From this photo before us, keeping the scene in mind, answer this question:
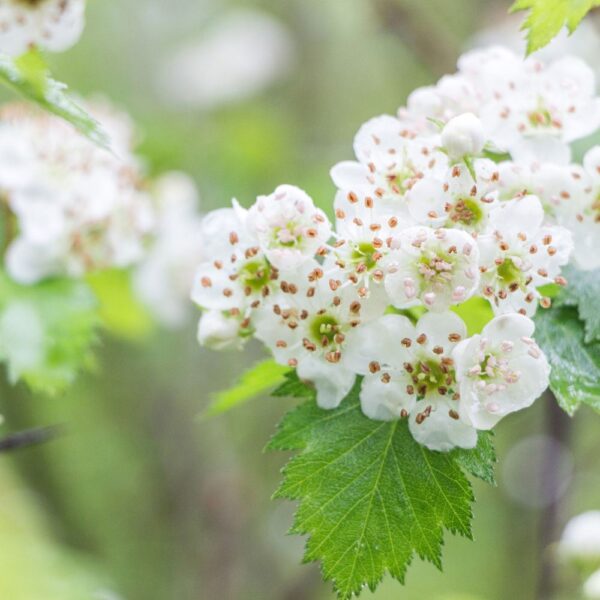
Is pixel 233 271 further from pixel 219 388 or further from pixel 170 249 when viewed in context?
pixel 219 388

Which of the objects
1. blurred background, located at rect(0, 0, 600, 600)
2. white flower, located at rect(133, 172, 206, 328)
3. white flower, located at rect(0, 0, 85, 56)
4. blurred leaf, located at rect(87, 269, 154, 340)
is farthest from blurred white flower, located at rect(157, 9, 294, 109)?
white flower, located at rect(0, 0, 85, 56)

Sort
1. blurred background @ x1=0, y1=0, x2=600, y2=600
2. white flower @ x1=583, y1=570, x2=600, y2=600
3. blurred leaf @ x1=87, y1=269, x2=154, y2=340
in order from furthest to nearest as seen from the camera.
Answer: blurred background @ x1=0, y1=0, x2=600, y2=600
blurred leaf @ x1=87, y1=269, x2=154, y2=340
white flower @ x1=583, y1=570, x2=600, y2=600

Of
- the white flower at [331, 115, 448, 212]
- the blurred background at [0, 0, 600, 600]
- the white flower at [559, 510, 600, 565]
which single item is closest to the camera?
the white flower at [331, 115, 448, 212]

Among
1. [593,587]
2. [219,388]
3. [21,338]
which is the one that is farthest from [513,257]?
[219,388]

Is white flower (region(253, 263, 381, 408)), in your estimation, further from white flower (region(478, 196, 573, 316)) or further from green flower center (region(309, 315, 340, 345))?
white flower (region(478, 196, 573, 316))

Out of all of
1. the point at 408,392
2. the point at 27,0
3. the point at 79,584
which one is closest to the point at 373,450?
the point at 408,392

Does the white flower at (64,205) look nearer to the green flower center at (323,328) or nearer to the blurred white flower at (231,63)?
the green flower center at (323,328)

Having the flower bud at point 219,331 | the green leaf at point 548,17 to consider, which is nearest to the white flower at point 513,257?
the green leaf at point 548,17

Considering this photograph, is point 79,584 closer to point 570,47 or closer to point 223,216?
point 223,216
